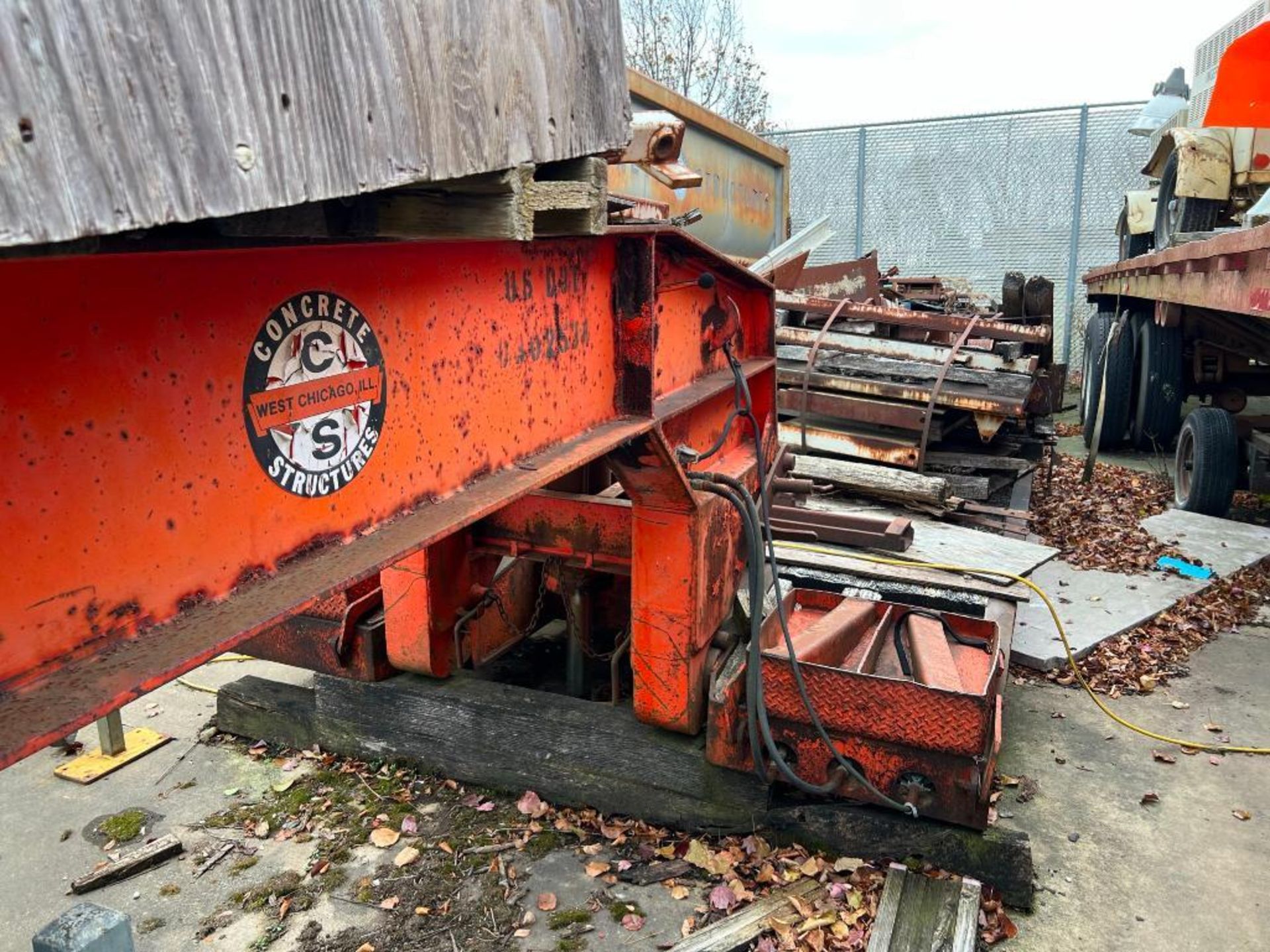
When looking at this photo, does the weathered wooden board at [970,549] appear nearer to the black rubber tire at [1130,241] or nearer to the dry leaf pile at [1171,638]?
the dry leaf pile at [1171,638]

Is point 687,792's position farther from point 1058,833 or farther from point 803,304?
point 803,304

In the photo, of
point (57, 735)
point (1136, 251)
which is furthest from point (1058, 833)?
point (1136, 251)

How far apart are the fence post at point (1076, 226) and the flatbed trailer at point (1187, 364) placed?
13.4 ft

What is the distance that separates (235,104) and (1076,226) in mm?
15277

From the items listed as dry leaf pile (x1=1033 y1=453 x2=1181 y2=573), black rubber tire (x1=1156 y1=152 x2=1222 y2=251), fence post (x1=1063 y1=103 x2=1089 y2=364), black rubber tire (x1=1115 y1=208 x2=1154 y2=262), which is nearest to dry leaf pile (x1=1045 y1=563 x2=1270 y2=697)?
dry leaf pile (x1=1033 y1=453 x2=1181 y2=573)

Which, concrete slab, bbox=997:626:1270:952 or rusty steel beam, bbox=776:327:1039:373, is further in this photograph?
rusty steel beam, bbox=776:327:1039:373

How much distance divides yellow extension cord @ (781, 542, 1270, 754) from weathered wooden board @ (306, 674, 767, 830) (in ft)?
6.09

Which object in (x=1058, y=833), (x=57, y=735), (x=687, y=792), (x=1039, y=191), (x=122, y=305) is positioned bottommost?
(x=1058, y=833)

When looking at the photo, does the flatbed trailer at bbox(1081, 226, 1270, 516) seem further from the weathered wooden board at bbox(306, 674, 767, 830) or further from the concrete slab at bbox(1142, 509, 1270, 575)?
the weathered wooden board at bbox(306, 674, 767, 830)

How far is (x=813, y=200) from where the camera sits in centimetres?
1558

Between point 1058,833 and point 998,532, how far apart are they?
10.4 ft

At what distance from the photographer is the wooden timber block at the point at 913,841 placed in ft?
10.1

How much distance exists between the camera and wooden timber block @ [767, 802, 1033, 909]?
10.1 ft

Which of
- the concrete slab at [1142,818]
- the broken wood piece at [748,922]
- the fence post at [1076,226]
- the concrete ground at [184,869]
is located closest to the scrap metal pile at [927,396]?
the concrete slab at [1142,818]
